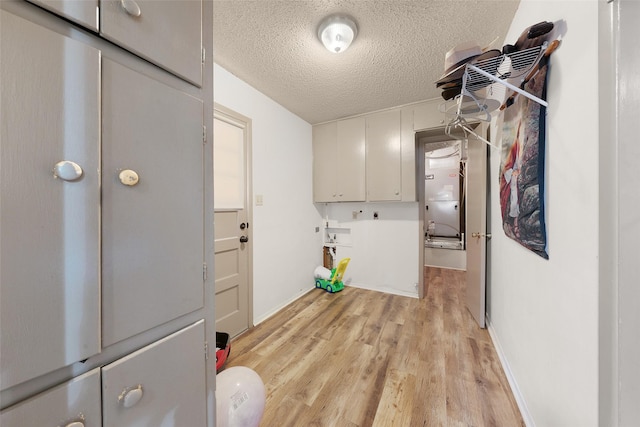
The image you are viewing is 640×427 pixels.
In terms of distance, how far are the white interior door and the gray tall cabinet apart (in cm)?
244

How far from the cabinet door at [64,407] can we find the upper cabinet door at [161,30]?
85 cm

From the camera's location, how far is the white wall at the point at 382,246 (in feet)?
10.1

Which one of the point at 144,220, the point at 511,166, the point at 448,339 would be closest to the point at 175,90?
the point at 144,220

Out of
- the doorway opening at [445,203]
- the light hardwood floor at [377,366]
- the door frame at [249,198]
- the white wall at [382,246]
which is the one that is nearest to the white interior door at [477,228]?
the light hardwood floor at [377,366]

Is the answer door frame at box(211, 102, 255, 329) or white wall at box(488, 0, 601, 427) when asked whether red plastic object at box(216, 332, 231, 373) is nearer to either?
door frame at box(211, 102, 255, 329)

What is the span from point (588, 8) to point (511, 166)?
0.75 m

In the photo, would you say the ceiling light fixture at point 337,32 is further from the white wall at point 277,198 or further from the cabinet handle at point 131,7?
the cabinet handle at point 131,7

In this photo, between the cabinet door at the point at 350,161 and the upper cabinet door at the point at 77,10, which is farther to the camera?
the cabinet door at the point at 350,161

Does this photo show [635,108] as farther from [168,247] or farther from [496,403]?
[496,403]

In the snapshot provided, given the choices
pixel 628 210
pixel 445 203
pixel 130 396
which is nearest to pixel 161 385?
pixel 130 396

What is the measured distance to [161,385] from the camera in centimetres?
68

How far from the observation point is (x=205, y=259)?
0.81 meters

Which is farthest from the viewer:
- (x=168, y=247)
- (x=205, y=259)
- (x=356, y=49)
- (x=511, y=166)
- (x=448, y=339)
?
(x=448, y=339)

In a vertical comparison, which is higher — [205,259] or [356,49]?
[356,49]
